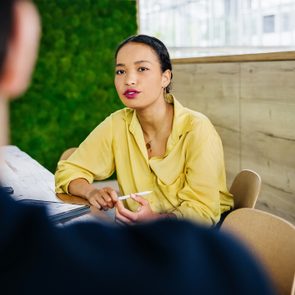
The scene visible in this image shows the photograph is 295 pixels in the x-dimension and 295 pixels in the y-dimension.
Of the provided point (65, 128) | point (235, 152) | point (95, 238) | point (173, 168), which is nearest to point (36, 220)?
point (95, 238)

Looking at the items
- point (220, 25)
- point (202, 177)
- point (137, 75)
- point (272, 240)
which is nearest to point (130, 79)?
point (137, 75)

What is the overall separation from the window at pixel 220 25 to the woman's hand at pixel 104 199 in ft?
7.58

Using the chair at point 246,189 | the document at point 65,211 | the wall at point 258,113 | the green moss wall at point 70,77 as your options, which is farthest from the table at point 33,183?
the green moss wall at point 70,77

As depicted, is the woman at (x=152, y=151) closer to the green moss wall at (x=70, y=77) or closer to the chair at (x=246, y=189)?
the chair at (x=246, y=189)

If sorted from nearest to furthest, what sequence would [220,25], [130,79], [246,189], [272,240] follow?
[272,240], [130,79], [246,189], [220,25]

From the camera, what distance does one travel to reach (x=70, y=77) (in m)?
5.02

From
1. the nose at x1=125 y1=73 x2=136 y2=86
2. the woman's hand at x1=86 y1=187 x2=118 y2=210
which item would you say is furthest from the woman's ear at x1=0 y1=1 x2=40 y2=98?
the nose at x1=125 y1=73 x2=136 y2=86

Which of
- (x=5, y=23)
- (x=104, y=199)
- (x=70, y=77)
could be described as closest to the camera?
(x=5, y=23)

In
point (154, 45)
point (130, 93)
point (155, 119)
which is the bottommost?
point (155, 119)

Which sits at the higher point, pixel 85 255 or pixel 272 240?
pixel 85 255

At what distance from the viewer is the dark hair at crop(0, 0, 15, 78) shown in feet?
0.94

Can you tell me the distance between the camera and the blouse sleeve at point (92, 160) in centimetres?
194

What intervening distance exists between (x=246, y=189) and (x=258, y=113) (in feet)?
4.37

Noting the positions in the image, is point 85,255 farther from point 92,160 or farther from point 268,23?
point 268,23
